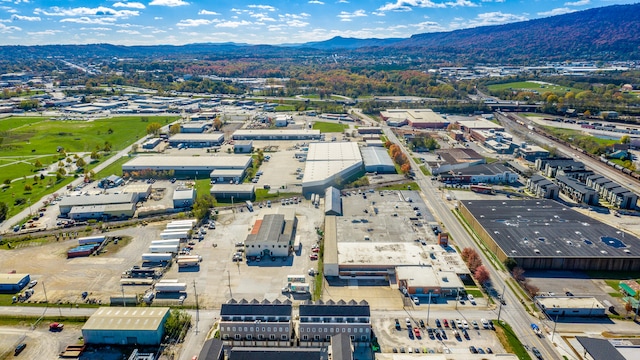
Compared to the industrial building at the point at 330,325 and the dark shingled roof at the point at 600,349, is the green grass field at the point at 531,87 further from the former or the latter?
the industrial building at the point at 330,325

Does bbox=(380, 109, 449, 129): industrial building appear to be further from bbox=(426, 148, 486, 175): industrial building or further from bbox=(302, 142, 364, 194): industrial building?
bbox=(302, 142, 364, 194): industrial building

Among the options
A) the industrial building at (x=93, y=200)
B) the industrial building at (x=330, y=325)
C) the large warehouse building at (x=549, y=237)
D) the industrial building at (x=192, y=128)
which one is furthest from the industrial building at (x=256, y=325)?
the industrial building at (x=192, y=128)

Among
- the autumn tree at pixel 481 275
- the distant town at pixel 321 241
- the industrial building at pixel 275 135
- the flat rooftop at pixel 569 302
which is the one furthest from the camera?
the industrial building at pixel 275 135

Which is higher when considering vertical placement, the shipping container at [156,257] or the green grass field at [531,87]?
the green grass field at [531,87]

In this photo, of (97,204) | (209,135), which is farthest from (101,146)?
(97,204)

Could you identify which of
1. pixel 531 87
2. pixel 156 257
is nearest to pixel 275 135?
pixel 156 257

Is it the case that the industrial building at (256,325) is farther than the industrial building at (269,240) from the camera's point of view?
No

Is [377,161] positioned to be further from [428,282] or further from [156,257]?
[156,257]

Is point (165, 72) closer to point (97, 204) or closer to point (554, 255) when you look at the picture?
point (97, 204)
